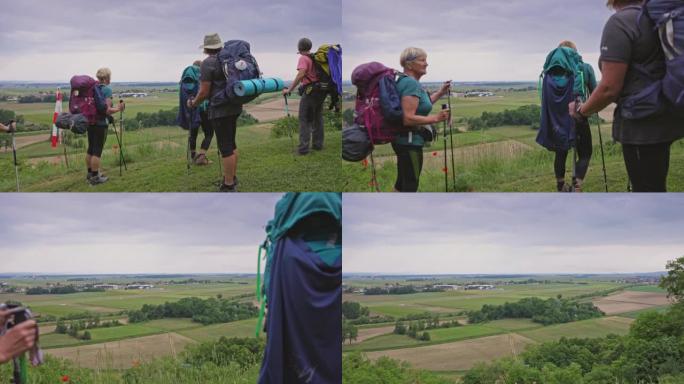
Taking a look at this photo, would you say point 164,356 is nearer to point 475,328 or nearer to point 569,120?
point 475,328

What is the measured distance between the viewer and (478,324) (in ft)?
17.6

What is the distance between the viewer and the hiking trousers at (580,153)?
5438 millimetres

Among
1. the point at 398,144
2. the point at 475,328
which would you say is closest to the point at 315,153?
the point at 398,144

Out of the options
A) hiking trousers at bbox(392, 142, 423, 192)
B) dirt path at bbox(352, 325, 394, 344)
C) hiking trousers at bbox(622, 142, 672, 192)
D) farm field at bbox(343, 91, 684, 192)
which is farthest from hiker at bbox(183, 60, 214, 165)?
hiking trousers at bbox(622, 142, 672, 192)

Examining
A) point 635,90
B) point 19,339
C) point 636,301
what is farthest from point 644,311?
point 19,339

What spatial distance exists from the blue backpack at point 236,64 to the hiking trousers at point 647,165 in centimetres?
254

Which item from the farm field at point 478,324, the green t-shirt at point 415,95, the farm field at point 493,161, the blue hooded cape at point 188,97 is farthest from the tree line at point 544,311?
the blue hooded cape at point 188,97

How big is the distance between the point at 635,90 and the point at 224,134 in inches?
112

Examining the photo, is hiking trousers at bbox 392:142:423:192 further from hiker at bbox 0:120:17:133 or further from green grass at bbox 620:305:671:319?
hiker at bbox 0:120:17:133

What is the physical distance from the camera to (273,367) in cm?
479

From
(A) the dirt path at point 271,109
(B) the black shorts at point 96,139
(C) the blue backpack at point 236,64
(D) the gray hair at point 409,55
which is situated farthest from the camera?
(A) the dirt path at point 271,109

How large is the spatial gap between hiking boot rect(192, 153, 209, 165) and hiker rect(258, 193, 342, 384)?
117cm

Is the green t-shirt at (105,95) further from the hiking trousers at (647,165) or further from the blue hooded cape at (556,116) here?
the hiking trousers at (647,165)

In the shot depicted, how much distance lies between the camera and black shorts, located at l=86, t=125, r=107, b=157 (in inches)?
233
